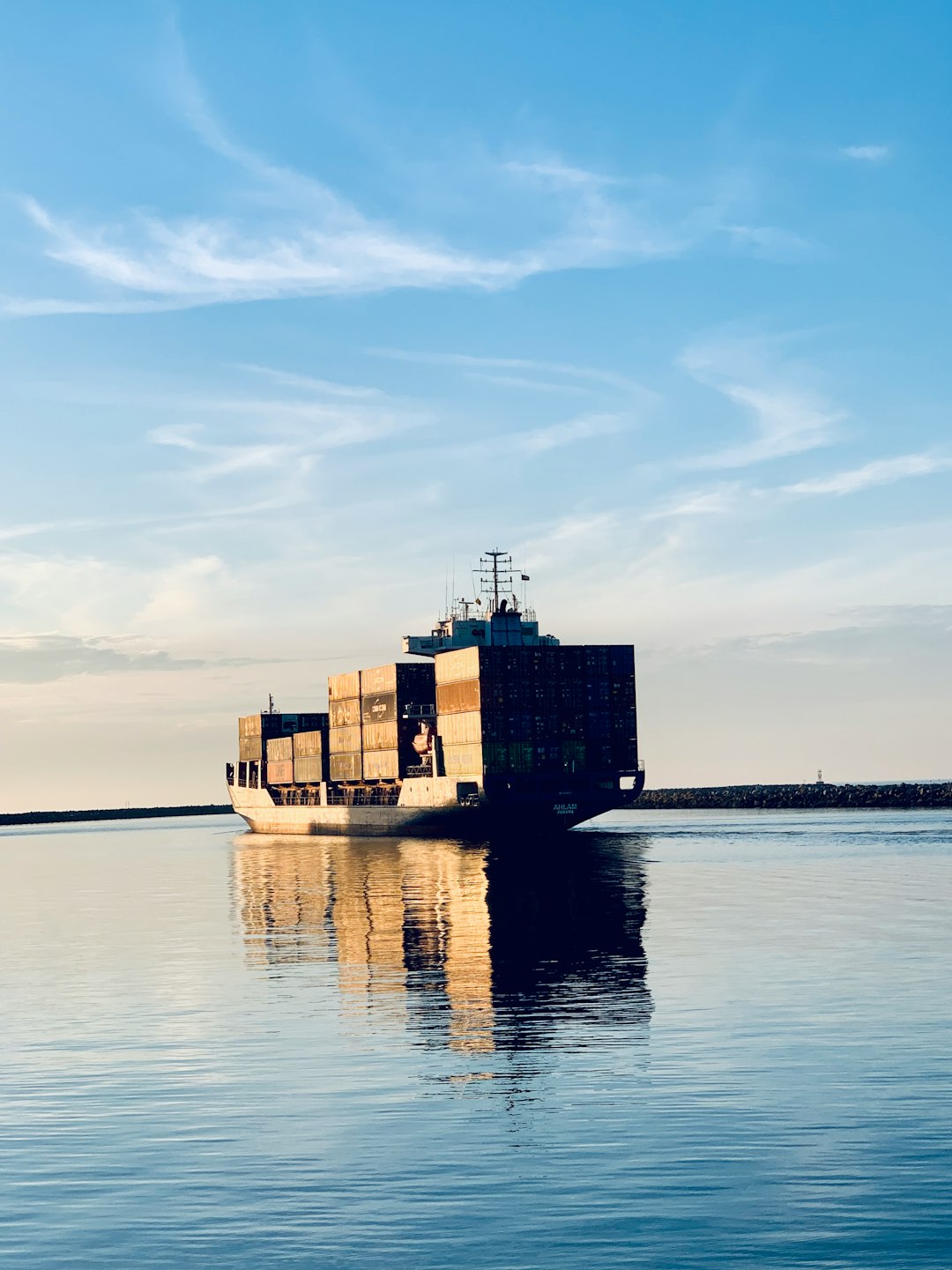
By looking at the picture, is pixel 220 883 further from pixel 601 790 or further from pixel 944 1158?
pixel 944 1158

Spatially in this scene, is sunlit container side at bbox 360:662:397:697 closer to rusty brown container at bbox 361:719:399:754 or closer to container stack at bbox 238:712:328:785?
rusty brown container at bbox 361:719:399:754

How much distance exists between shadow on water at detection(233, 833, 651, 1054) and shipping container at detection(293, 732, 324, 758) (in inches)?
2391

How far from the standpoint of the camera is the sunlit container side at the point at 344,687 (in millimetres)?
150500

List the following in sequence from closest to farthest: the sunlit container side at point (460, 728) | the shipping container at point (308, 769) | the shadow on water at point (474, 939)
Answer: the shadow on water at point (474, 939) → the sunlit container side at point (460, 728) → the shipping container at point (308, 769)

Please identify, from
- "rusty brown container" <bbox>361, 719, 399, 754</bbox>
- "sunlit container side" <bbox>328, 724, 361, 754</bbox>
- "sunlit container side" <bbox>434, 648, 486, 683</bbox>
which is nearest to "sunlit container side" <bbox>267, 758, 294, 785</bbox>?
"sunlit container side" <bbox>328, 724, 361, 754</bbox>

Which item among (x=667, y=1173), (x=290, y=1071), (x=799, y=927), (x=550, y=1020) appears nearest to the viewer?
(x=667, y=1173)

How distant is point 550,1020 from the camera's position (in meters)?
30.0

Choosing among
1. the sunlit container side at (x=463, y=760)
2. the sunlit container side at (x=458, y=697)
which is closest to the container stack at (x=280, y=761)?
the sunlit container side at (x=458, y=697)

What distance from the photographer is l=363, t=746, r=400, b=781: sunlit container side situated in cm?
13825

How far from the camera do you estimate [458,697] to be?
12544cm

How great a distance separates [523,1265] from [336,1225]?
2.54 m

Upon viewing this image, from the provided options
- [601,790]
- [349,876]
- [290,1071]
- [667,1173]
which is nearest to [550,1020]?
[290,1071]

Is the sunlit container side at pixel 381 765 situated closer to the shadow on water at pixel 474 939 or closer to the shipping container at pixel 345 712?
the shipping container at pixel 345 712

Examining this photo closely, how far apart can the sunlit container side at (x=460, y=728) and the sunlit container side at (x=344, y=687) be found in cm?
2263
